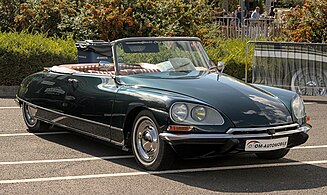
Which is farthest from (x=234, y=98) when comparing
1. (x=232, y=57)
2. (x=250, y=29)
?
(x=250, y=29)

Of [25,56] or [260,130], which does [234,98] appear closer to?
[260,130]

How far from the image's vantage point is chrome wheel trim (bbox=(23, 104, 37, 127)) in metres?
8.87

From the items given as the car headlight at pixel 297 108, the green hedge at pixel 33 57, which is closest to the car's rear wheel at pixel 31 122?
the car headlight at pixel 297 108

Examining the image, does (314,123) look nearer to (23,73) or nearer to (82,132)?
(82,132)

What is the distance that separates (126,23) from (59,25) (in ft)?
5.79

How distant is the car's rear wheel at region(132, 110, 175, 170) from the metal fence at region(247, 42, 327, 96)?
24.1ft

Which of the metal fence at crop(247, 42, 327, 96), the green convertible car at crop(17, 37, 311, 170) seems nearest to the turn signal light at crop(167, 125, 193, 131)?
the green convertible car at crop(17, 37, 311, 170)

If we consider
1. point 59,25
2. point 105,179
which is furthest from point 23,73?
point 105,179

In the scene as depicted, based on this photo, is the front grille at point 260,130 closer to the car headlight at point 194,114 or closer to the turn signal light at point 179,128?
the car headlight at point 194,114

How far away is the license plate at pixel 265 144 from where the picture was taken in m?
6.29

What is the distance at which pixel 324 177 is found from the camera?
6.68 metres

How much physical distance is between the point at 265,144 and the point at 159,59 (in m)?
2.00

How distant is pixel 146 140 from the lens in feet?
22.1

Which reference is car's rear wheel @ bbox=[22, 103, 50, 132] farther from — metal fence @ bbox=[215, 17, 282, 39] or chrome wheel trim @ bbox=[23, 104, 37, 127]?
metal fence @ bbox=[215, 17, 282, 39]
